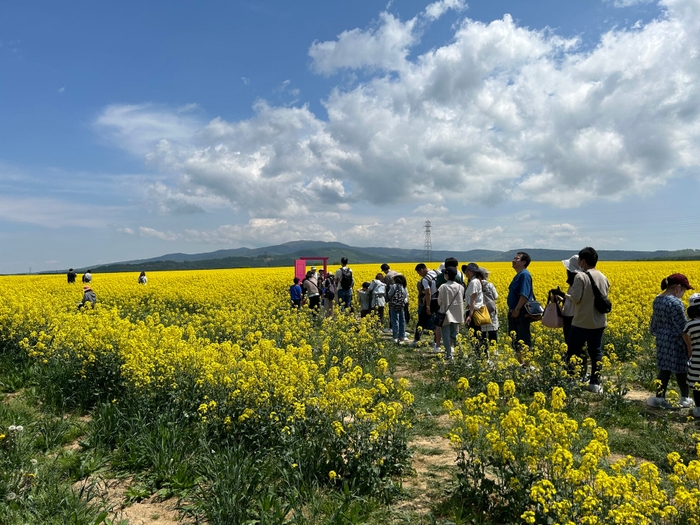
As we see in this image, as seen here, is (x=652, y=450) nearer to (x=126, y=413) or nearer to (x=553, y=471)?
(x=553, y=471)

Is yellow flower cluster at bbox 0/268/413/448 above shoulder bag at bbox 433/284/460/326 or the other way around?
the other way around

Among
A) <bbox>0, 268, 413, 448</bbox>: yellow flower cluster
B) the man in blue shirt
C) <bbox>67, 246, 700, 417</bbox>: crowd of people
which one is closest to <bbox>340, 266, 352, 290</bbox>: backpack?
<bbox>0, 268, 413, 448</bbox>: yellow flower cluster

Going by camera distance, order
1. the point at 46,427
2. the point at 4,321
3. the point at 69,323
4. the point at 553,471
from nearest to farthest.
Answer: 1. the point at 553,471
2. the point at 46,427
3. the point at 69,323
4. the point at 4,321

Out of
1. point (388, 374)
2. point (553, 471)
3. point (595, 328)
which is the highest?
point (595, 328)

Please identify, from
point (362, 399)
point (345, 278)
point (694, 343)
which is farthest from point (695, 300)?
point (345, 278)

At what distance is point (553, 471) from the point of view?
3.34 m

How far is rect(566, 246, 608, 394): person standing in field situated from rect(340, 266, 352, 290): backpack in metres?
7.86

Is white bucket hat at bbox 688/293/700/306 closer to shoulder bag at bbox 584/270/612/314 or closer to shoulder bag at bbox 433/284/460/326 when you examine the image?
shoulder bag at bbox 584/270/612/314

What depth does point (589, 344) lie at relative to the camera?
6.66 metres

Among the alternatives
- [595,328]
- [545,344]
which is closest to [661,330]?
[595,328]

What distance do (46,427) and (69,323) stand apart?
3.66m

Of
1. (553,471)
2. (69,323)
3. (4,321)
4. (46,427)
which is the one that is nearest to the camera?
(553,471)

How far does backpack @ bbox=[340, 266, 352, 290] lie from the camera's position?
45.1ft

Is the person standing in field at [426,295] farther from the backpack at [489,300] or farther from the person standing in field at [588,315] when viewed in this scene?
the person standing in field at [588,315]
